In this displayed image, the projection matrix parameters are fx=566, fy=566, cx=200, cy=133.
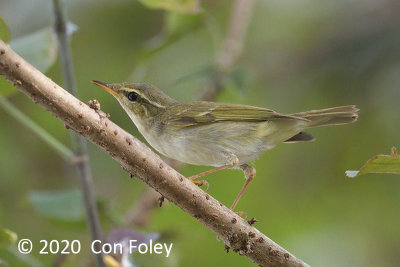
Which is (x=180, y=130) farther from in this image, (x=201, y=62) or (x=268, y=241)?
(x=201, y=62)

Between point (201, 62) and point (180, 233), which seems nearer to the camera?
point (180, 233)

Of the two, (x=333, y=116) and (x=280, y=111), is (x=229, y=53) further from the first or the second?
(x=280, y=111)

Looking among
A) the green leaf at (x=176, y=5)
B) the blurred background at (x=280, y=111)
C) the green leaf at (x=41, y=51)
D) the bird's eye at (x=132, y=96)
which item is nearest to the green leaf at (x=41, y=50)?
the green leaf at (x=41, y=51)

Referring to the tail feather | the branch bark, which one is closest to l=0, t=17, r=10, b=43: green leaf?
the branch bark

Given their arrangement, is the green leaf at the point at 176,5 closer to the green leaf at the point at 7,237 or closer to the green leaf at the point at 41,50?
the green leaf at the point at 41,50

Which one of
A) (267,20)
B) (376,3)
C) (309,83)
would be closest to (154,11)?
(267,20)

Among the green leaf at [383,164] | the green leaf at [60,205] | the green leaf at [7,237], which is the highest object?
the green leaf at [60,205]

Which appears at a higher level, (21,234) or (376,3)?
(376,3)
